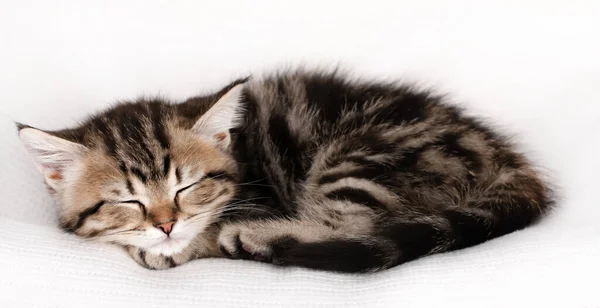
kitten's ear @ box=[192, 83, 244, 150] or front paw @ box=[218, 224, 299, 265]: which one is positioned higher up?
kitten's ear @ box=[192, 83, 244, 150]

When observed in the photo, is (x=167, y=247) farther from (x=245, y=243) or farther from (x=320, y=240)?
(x=320, y=240)

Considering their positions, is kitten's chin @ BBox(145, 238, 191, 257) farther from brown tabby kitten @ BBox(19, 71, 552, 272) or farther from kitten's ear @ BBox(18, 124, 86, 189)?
kitten's ear @ BBox(18, 124, 86, 189)

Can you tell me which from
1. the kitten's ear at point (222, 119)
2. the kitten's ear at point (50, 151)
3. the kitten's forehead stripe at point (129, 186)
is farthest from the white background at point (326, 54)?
the kitten's ear at point (222, 119)

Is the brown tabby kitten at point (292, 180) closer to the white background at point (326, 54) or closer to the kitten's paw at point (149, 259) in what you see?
the kitten's paw at point (149, 259)

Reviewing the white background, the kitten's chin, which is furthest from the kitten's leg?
Answer: the white background

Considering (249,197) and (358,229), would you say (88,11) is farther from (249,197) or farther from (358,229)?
(358,229)

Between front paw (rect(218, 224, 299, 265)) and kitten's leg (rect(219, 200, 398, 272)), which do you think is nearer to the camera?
kitten's leg (rect(219, 200, 398, 272))

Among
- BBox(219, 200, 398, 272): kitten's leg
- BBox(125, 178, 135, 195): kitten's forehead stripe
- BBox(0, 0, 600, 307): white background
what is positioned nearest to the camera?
BBox(219, 200, 398, 272): kitten's leg

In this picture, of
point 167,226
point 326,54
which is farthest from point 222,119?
point 326,54
